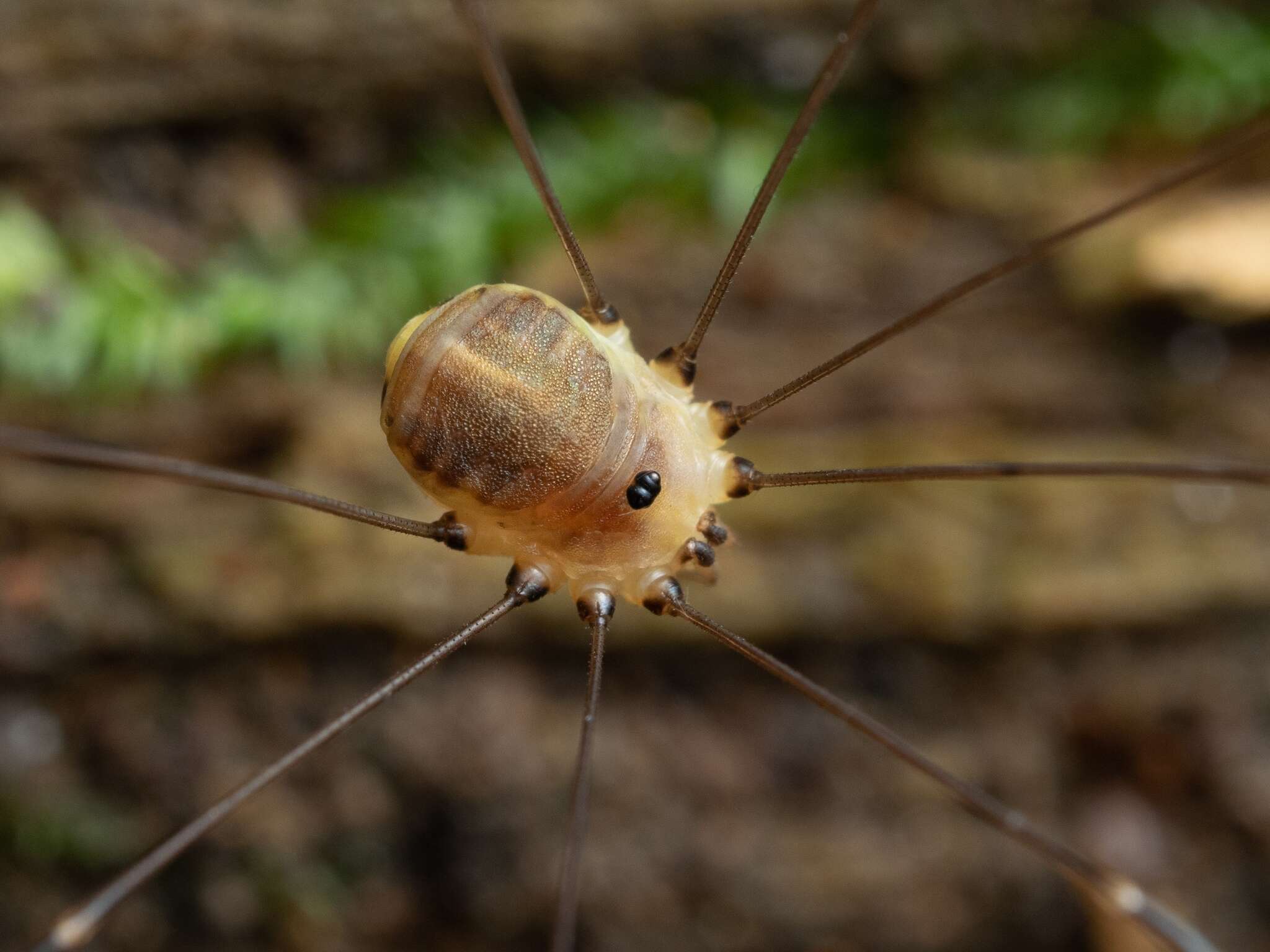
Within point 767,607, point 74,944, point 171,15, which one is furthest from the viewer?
point 171,15

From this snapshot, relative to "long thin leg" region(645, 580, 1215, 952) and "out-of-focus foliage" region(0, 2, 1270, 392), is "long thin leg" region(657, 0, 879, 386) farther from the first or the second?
"out-of-focus foliage" region(0, 2, 1270, 392)

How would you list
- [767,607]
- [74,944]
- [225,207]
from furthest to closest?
1. [225,207]
2. [767,607]
3. [74,944]

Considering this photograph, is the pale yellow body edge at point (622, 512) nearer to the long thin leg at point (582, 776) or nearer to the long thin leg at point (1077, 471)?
the long thin leg at point (582, 776)

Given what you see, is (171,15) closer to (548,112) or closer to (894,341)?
(548,112)

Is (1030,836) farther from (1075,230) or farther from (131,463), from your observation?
(131,463)

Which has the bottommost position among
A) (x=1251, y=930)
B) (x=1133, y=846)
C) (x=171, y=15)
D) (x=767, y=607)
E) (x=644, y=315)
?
(x=1251, y=930)

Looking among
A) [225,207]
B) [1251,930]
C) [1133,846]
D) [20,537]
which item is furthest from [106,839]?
[1251,930]
